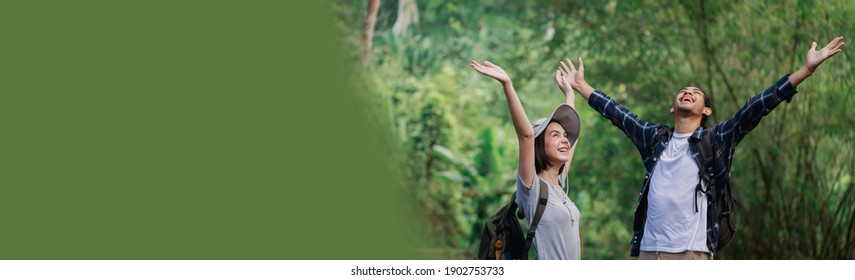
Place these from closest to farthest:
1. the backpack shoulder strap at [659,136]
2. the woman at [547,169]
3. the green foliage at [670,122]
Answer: the woman at [547,169], the backpack shoulder strap at [659,136], the green foliage at [670,122]

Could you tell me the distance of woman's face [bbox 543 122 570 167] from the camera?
3.63 meters

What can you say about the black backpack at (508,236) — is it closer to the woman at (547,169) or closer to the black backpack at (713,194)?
the woman at (547,169)

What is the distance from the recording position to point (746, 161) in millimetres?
8820

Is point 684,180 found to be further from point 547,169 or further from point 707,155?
point 547,169

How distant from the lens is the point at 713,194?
3729 millimetres

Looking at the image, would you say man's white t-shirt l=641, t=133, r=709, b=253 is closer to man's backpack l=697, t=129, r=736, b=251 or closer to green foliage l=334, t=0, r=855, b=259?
man's backpack l=697, t=129, r=736, b=251

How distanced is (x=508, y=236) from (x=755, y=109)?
84 cm

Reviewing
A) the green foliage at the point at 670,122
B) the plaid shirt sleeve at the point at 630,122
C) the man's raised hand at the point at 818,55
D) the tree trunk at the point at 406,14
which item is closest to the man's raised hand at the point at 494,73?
the plaid shirt sleeve at the point at 630,122

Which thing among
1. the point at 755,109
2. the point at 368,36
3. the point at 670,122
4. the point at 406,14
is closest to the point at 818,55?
the point at 755,109

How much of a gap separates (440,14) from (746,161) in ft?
24.5

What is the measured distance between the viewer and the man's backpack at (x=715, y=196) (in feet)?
12.1

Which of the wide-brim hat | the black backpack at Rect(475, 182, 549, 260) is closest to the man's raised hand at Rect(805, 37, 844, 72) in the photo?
the wide-brim hat

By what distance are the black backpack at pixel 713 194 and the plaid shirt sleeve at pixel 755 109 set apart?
0.05m
